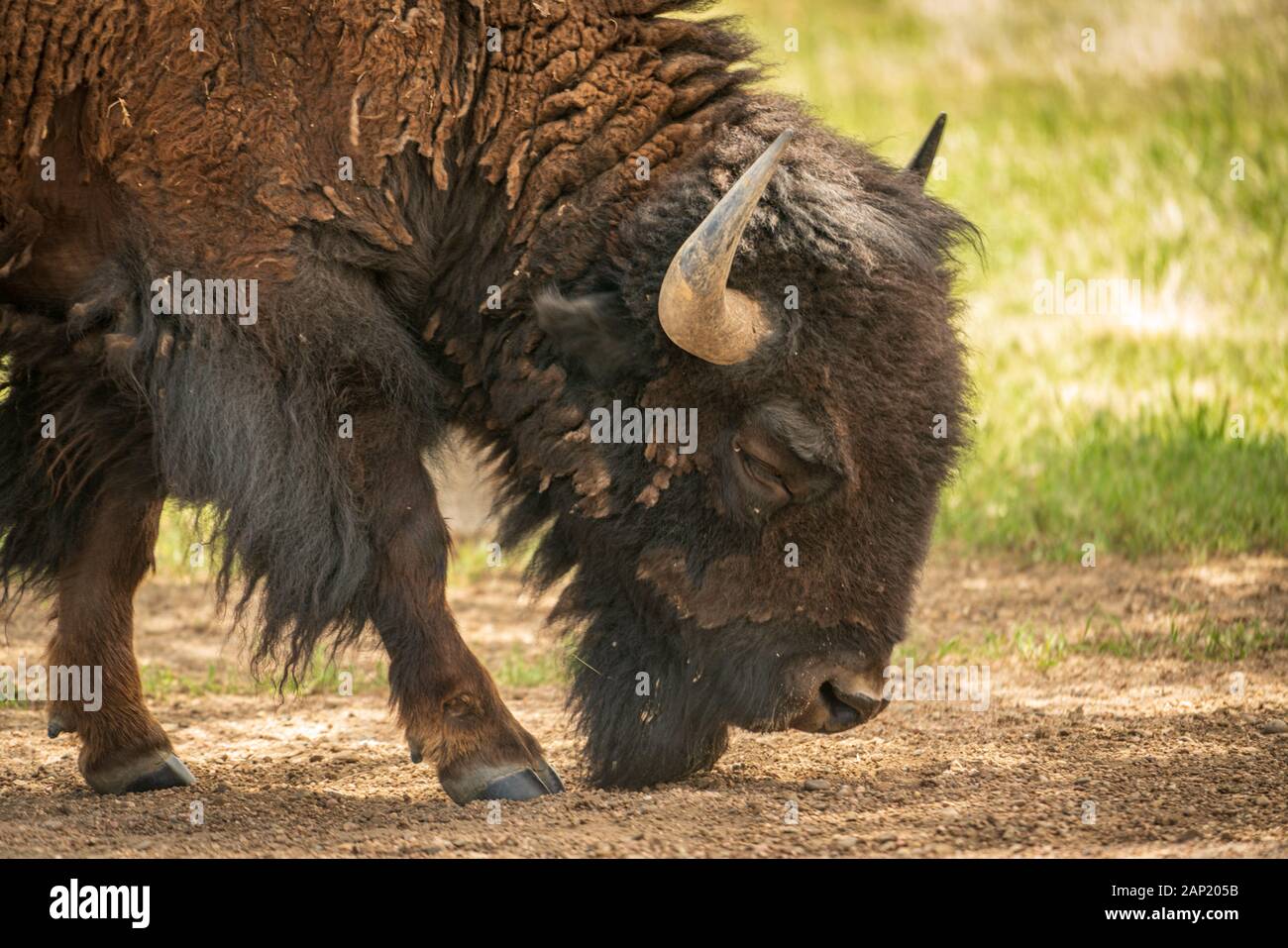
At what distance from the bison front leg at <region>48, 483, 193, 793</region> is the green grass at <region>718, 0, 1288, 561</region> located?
113 inches

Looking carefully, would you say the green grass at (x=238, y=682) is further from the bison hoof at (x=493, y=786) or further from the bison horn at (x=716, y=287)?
the bison horn at (x=716, y=287)

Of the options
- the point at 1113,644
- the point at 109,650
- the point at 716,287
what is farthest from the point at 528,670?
the point at 716,287

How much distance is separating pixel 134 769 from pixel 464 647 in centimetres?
141

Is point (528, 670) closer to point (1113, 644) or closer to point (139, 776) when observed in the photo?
point (139, 776)

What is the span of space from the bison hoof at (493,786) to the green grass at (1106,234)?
6.76 feet

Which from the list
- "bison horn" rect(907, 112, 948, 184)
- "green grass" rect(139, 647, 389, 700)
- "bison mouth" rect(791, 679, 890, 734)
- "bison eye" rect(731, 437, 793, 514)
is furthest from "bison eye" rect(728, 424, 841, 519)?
"green grass" rect(139, 647, 389, 700)

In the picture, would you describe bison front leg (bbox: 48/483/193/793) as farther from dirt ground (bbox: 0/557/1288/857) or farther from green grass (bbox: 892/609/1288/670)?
green grass (bbox: 892/609/1288/670)

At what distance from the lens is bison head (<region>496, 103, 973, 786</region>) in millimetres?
4875

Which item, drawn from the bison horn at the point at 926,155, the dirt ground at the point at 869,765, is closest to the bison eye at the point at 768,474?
the dirt ground at the point at 869,765

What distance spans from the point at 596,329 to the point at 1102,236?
363 inches

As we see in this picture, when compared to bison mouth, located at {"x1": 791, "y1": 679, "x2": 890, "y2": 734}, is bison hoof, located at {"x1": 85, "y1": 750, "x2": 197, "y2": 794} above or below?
below

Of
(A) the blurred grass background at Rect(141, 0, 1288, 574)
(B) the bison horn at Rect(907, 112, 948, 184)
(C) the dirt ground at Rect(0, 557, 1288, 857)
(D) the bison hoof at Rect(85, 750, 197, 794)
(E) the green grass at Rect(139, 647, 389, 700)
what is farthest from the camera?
(A) the blurred grass background at Rect(141, 0, 1288, 574)

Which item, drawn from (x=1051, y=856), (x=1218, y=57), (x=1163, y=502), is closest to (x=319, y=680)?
(x=1051, y=856)

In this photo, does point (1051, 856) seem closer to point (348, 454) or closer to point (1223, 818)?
point (1223, 818)
